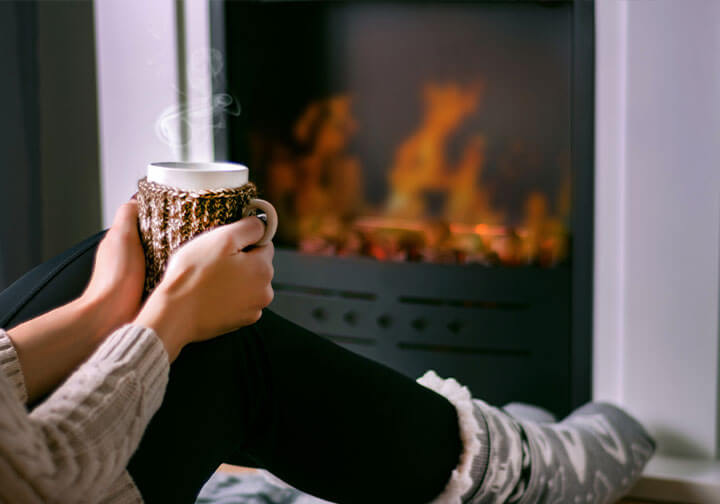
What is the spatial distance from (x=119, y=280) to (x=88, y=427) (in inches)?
7.9

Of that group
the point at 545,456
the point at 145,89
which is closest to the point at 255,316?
the point at 545,456

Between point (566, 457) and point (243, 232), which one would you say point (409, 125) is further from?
point (243, 232)

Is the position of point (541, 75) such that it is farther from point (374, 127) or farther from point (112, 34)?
point (112, 34)

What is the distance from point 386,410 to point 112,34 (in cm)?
134

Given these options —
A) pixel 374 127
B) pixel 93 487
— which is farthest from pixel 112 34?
pixel 93 487

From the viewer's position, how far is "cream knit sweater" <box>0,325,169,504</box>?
0.55 meters

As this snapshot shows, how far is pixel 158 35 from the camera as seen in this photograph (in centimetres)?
176

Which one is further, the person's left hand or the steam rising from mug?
the steam rising from mug

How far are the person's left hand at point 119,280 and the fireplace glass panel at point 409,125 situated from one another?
0.90 m

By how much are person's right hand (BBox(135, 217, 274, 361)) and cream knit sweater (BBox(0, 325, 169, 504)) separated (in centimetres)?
3

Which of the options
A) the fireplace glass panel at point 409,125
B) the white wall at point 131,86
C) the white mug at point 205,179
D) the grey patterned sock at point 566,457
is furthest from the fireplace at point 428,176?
the white mug at point 205,179

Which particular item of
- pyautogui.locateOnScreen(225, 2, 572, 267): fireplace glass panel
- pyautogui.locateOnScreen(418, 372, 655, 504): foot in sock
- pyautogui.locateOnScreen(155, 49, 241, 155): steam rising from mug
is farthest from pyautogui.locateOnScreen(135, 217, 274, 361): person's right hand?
pyautogui.locateOnScreen(155, 49, 241, 155): steam rising from mug

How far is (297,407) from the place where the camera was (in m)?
0.81

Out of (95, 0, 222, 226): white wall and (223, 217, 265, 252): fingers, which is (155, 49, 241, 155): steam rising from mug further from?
(223, 217, 265, 252): fingers
